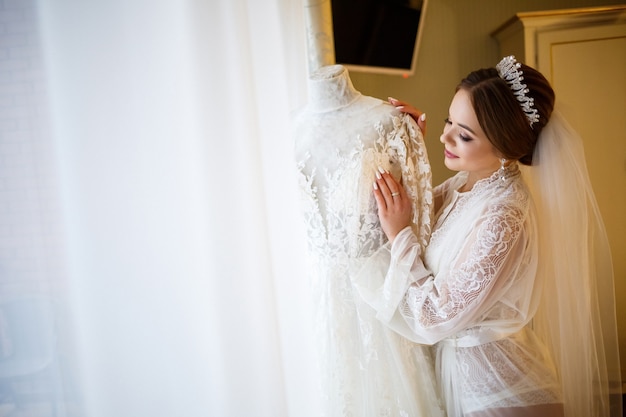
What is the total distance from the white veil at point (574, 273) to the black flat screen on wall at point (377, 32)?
134 centimetres

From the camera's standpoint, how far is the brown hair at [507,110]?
1.15m

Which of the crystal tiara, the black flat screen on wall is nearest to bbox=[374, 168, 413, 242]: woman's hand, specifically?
the crystal tiara

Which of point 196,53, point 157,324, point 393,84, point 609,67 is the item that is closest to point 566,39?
point 609,67

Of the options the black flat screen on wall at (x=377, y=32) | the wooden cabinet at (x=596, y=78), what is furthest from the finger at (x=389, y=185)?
the wooden cabinet at (x=596, y=78)

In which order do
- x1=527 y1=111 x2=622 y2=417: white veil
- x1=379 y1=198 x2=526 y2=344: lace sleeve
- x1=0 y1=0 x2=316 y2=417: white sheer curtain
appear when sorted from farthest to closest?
x1=527 y1=111 x2=622 y2=417: white veil < x1=379 y1=198 x2=526 y2=344: lace sleeve < x1=0 y1=0 x2=316 y2=417: white sheer curtain

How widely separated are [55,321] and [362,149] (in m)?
0.71

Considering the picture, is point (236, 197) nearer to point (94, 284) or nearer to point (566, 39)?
point (94, 284)

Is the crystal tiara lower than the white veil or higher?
higher

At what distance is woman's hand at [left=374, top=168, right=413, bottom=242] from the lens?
1126 mm

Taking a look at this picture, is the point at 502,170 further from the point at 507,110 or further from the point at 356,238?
the point at 356,238

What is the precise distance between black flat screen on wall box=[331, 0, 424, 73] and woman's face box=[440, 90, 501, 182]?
1268 mm

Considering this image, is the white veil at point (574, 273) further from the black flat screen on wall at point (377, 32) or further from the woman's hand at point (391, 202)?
the black flat screen on wall at point (377, 32)

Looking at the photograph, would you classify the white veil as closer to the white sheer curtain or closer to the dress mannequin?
the dress mannequin

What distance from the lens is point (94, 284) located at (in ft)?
2.19
